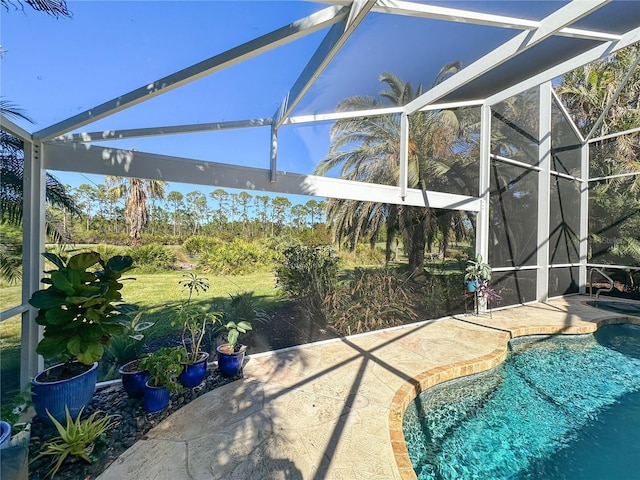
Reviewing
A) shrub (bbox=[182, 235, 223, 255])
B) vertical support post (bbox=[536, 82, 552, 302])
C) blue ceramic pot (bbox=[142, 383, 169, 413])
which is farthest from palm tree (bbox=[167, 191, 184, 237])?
vertical support post (bbox=[536, 82, 552, 302])

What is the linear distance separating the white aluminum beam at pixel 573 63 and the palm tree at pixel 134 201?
24.2 ft

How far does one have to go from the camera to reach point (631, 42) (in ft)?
15.2

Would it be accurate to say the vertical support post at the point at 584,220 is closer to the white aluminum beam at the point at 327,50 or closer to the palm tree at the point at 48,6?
the white aluminum beam at the point at 327,50

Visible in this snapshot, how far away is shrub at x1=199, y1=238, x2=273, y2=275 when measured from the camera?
4879mm

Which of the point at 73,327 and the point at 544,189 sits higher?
the point at 544,189

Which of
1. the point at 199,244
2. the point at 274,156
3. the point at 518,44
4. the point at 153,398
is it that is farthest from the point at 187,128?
the point at 518,44

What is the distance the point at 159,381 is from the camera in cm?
288

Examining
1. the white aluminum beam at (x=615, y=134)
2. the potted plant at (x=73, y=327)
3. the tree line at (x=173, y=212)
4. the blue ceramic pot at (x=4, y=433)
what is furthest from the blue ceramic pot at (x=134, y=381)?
the white aluminum beam at (x=615, y=134)

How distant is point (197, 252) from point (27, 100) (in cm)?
278

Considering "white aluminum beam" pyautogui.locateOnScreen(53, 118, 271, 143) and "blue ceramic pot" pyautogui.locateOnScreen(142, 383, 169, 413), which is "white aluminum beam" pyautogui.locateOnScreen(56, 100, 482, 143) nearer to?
"white aluminum beam" pyautogui.locateOnScreen(53, 118, 271, 143)

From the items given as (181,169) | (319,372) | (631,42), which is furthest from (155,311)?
(631,42)

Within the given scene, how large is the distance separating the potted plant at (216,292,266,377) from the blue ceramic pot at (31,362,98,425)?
137 centimetres

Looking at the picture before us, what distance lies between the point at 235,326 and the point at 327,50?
3.37 metres

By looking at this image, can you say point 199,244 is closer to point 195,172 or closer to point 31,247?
point 195,172
